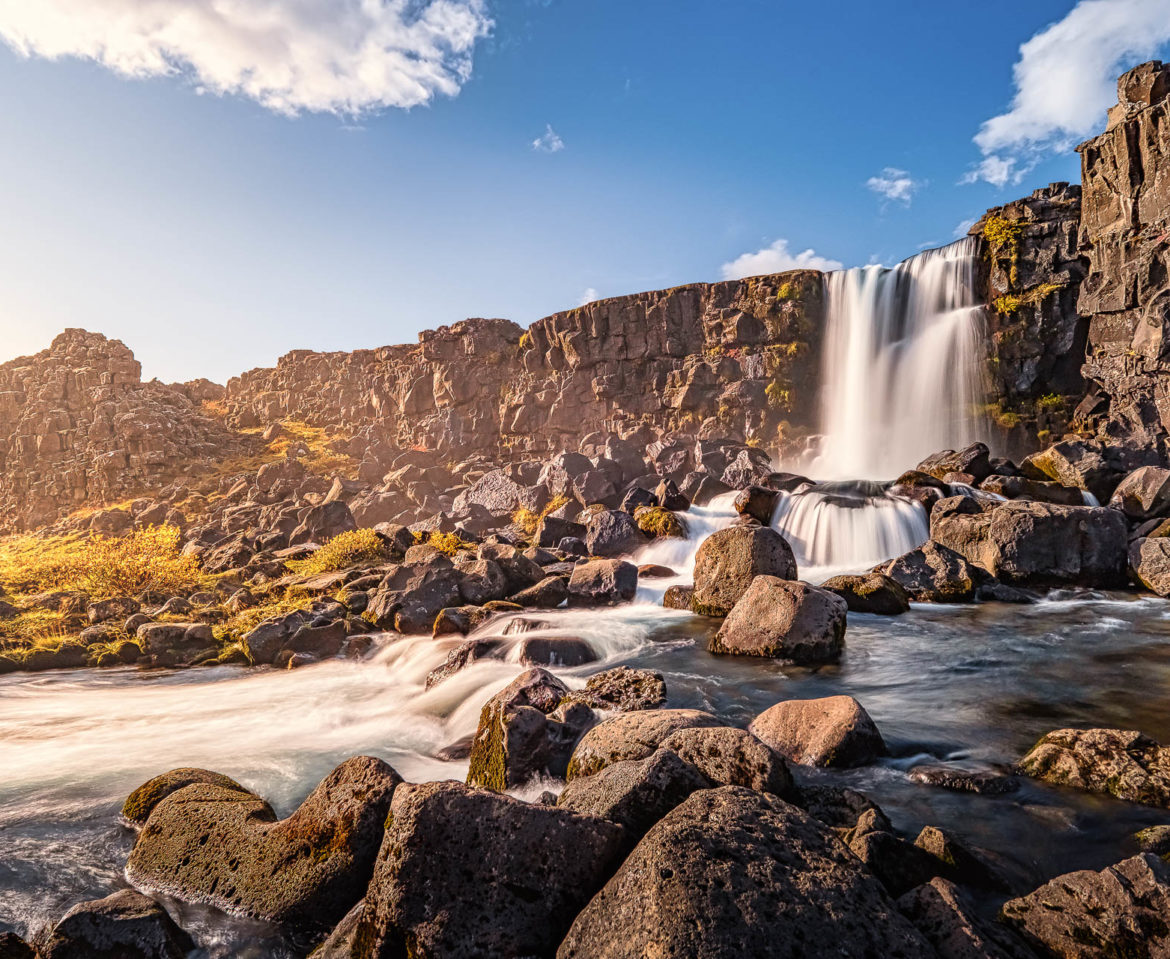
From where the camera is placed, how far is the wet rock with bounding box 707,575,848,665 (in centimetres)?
1035

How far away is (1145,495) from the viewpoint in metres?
17.2

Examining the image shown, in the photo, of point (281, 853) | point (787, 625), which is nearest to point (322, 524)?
point (787, 625)

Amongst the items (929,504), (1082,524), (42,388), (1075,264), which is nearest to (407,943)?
(1082,524)

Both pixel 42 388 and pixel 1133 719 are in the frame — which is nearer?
pixel 1133 719

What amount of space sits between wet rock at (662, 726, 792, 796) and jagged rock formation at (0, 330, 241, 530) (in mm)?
51115

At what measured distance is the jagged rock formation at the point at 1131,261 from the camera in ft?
85.1

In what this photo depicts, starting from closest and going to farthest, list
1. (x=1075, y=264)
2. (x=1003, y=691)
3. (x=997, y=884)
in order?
(x=997, y=884) < (x=1003, y=691) < (x=1075, y=264)

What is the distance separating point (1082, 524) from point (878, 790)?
13052 mm

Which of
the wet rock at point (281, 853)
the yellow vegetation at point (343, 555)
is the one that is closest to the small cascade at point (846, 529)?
the yellow vegetation at point (343, 555)

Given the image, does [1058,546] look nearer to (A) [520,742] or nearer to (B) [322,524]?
(A) [520,742]

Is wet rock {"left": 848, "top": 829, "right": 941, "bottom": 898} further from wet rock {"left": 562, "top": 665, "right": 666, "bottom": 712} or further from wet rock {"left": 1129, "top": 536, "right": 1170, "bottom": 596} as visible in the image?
wet rock {"left": 1129, "top": 536, "right": 1170, "bottom": 596}

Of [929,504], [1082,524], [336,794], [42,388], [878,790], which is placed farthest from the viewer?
[42,388]

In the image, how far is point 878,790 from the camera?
6066 millimetres

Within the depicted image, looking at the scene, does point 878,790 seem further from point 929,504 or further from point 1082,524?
point 929,504
